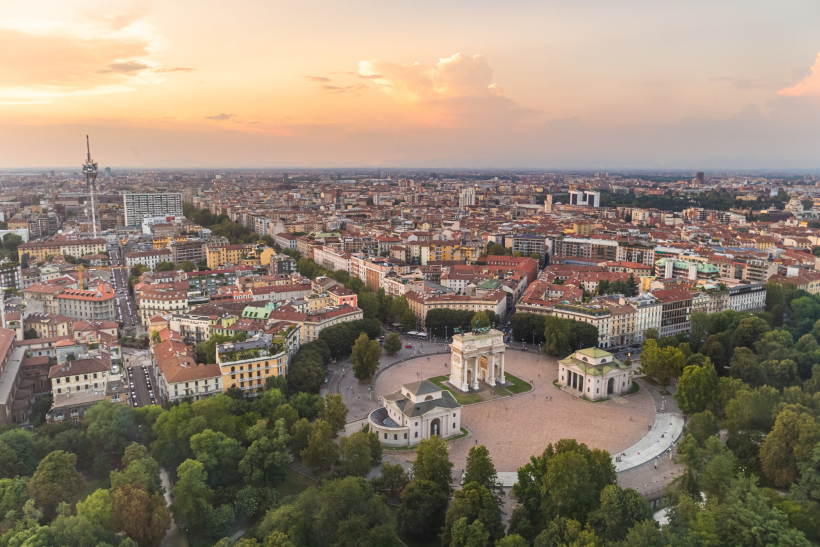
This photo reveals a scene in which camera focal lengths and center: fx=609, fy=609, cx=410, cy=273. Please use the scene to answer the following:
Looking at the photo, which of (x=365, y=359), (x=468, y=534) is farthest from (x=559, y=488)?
(x=365, y=359)

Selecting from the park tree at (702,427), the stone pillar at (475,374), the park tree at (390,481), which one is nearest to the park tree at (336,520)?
the park tree at (390,481)

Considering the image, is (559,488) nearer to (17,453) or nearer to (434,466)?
(434,466)

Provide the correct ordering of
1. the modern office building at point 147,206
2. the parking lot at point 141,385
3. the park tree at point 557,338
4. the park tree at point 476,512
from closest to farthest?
the park tree at point 476,512, the parking lot at point 141,385, the park tree at point 557,338, the modern office building at point 147,206

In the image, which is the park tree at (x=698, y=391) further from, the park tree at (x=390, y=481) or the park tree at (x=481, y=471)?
the park tree at (x=390, y=481)

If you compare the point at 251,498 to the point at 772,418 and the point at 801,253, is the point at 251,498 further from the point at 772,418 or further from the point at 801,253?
the point at 801,253

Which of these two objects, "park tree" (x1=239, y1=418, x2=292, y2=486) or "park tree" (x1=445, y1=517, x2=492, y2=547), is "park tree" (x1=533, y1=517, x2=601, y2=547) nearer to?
"park tree" (x1=445, y1=517, x2=492, y2=547)
